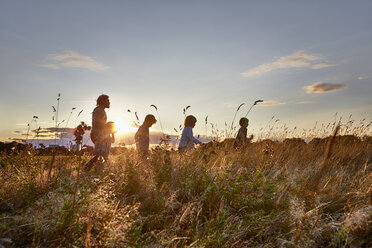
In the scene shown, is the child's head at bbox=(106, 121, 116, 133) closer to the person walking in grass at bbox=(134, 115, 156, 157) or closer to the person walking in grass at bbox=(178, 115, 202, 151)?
the person walking in grass at bbox=(134, 115, 156, 157)

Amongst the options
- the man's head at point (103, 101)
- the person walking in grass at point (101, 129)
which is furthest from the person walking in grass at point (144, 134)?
the man's head at point (103, 101)

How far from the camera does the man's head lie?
7.14m

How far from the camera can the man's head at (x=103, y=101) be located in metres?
7.14

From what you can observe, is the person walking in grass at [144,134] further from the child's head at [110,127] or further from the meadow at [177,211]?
the meadow at [177,211]

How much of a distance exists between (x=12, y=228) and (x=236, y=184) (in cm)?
243

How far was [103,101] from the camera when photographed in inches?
281

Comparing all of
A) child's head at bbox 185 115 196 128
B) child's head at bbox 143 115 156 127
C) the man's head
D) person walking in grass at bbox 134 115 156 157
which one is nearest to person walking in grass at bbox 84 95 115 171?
the man's head

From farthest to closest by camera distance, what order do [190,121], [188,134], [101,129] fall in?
[190,121] → [188,134] → [101,129]

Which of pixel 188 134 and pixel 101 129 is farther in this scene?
pixel 188 134

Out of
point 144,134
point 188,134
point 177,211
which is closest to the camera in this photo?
point 177,211

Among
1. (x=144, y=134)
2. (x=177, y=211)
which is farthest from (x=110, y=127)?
(x=177, y=211)

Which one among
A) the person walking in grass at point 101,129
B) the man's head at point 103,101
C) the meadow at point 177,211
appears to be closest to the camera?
the meadow at point 177,211

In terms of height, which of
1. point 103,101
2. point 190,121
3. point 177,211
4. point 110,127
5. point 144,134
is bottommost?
point 177,211

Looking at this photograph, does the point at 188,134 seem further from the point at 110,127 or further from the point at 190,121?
the point at 110,127
